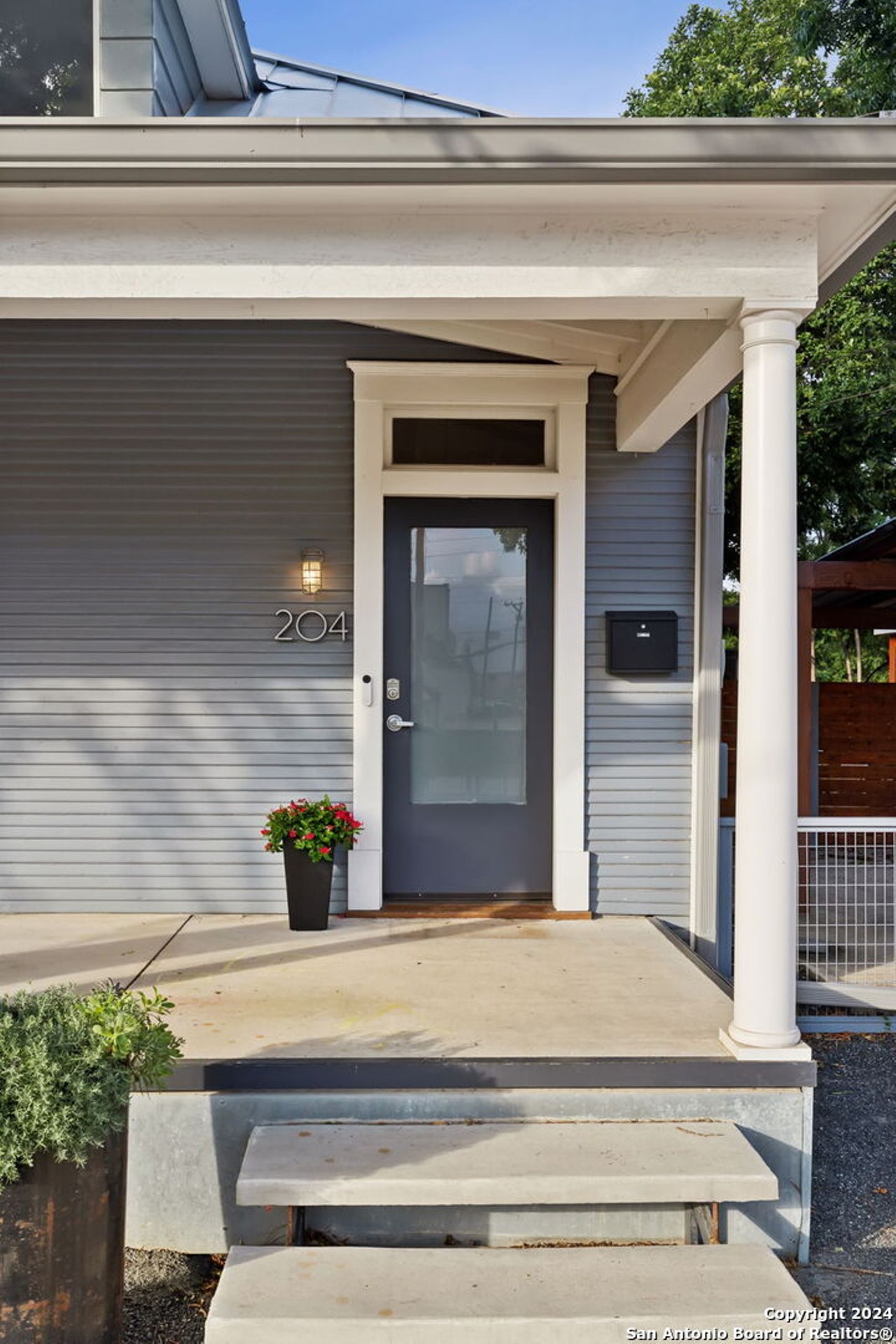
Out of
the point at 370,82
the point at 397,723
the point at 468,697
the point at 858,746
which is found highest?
the point at 370,82

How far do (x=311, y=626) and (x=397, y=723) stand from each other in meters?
0.58

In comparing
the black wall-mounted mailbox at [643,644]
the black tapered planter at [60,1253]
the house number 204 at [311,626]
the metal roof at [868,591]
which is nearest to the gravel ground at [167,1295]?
the black tapered planter at [60,1253]

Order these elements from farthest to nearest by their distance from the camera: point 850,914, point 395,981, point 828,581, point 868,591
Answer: point 868,591 < point 828,581 < point 850,914 < point 395,981

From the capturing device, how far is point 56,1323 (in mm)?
2086

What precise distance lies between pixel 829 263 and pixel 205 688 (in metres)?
2.98

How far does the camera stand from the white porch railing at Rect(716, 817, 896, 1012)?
14.1ft

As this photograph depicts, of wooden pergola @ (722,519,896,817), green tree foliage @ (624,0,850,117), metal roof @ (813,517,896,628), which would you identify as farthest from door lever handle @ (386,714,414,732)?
green tree foliage @ (624,0,850,117)

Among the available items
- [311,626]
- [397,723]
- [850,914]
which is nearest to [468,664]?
[397,723]

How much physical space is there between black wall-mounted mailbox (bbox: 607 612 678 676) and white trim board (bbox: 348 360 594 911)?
0.52 feet

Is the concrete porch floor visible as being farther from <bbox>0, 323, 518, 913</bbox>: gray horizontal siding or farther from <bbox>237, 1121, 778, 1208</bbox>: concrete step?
<bbox>0, 323, 518, 913</bbox>: gray horizontal siding

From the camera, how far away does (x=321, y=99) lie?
18.2 feet

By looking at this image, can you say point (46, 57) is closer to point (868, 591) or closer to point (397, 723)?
point (397, 723)

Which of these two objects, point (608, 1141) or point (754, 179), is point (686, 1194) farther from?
point (754, 179)

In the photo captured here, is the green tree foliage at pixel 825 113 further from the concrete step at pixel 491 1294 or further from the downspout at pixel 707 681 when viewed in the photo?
the concrete step at pixel 491 1294
